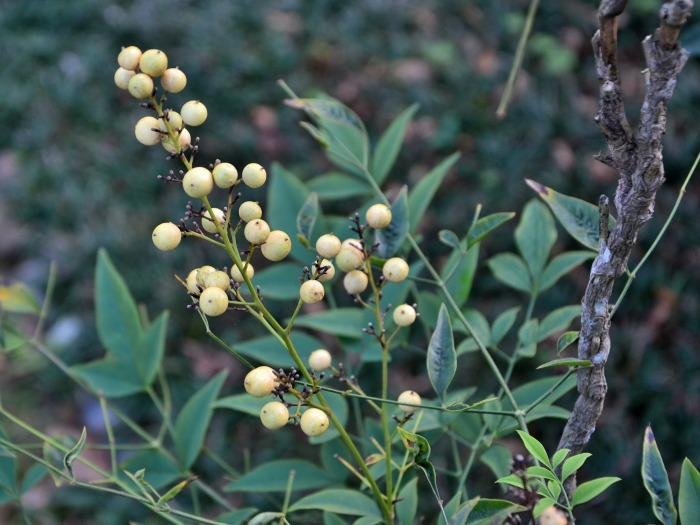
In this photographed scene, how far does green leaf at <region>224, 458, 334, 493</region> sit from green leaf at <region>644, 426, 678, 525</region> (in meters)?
0.35

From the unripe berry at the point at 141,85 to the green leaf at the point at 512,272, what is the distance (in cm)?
43

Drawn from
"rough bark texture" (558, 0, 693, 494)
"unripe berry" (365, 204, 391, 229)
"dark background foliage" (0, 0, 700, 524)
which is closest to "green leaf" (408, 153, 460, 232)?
"unripe berry" (365, 204, 391, 229)

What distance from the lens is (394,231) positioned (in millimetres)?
686

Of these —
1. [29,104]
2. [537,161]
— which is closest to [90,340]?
[29,104]

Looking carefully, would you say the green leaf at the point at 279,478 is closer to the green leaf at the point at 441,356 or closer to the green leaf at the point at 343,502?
the green leaf at the point at 343,502

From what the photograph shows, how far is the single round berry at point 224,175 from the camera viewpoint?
0.51 m

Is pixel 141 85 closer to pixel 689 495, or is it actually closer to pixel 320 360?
pixel 320 360

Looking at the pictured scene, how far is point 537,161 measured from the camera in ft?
5.97

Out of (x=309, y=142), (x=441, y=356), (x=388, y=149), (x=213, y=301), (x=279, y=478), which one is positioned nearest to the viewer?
(x=213, y=301)

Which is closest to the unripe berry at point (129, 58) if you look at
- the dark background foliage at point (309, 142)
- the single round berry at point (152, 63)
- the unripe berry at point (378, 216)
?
the single round berry at point (152, 63)

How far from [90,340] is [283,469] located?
47.2 inches

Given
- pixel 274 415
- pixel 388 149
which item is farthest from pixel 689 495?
pixel 388 149

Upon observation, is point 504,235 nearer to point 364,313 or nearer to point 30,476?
point 364,313

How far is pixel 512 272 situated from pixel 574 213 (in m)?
0.19
